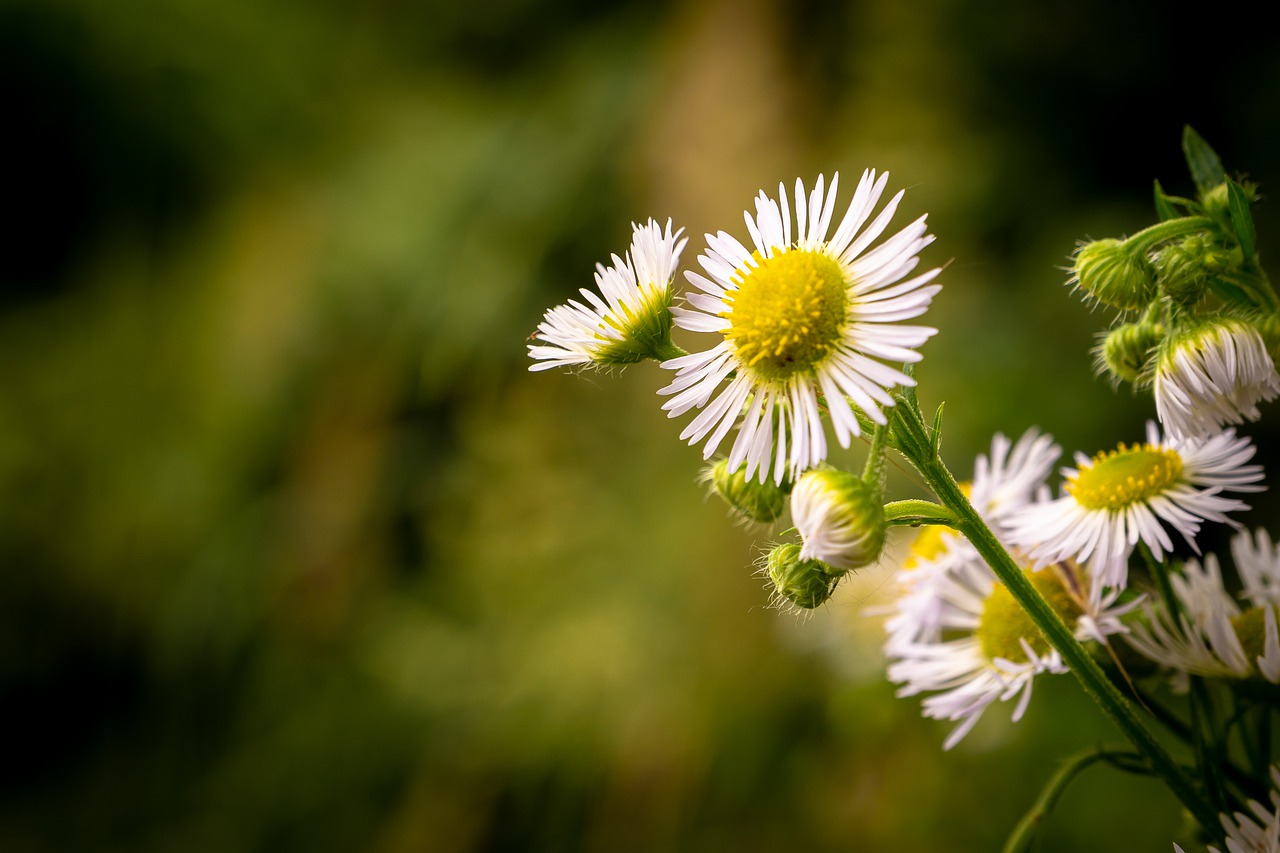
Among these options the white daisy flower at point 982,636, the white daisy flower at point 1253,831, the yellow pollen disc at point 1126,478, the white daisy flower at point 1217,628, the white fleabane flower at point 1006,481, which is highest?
the white fleabane flower at point 1006,481

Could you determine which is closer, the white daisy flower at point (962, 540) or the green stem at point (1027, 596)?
the green stem at point (1027, 596)

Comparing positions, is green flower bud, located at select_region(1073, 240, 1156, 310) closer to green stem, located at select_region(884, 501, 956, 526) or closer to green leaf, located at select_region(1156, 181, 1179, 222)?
green leaf, located at select_region(1156, 181, 1179, 222)

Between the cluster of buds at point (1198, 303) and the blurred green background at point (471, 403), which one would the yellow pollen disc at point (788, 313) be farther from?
the blurred green background at point (471, 403)

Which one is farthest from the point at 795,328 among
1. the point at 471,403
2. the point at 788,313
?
the point at 471,403

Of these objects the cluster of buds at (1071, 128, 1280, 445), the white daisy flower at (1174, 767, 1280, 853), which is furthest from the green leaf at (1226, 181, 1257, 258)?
the white daisy flower at (1174, 767, 1280, 853)

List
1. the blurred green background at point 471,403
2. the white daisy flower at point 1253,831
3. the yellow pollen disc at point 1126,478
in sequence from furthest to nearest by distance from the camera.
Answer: the blurred green background at point 471,403 → the yellow pollen disc at point 1126,478 → the white daisy flower at point 1253,831

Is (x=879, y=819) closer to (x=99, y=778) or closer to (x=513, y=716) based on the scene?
(x=513, y=716)

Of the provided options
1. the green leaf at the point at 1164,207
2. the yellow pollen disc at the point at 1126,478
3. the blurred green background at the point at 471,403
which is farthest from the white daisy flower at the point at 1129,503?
the blurred green background at the point at 471,403
